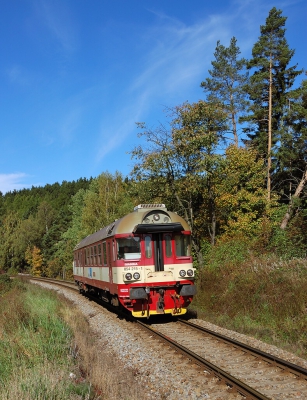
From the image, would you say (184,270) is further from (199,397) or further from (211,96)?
(211,96)

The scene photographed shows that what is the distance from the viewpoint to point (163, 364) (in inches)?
309

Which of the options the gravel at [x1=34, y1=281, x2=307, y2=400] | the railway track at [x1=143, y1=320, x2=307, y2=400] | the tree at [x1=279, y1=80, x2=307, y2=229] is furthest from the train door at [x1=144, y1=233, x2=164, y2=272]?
the tree at [x1=279, y1=80, x2=307, y2=229]

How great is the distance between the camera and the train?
11703mm

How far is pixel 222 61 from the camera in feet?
107

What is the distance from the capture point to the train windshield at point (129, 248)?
39.3 feet

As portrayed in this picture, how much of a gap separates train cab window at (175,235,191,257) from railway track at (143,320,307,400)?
2.76m

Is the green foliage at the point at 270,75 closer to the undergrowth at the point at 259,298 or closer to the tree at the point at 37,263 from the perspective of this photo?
the undergrowth at the point at 259,298

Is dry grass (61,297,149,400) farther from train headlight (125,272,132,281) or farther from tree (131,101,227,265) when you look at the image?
tree (131,101,227,265)

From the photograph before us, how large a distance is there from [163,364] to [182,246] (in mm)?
5034

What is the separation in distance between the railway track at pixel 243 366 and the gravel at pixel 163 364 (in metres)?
0.19

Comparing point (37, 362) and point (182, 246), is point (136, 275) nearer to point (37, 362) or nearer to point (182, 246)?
point (182, 246)

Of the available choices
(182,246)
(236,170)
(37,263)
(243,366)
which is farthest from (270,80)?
(37,263)

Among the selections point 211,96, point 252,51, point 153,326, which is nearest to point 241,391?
point 153,326

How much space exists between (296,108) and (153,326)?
17.0 metres
